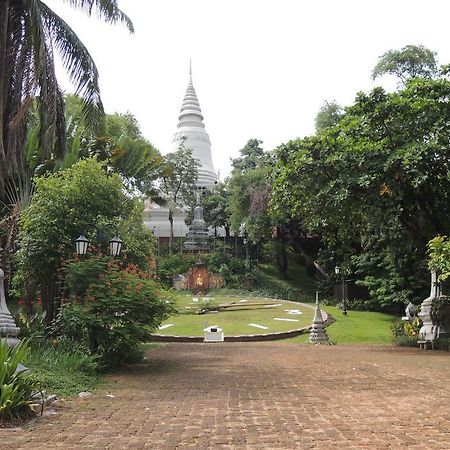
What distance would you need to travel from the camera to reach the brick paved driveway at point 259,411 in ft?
15.7

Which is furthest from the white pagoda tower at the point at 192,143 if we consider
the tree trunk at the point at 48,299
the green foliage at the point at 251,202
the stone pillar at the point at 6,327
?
the stone pillar at the point at 6,327

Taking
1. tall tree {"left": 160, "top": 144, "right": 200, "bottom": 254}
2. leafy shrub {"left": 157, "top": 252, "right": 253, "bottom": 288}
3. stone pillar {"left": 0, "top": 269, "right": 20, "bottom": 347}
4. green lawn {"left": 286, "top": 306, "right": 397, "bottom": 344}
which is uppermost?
tall tree {"left": 160, "top": 144, "right": 200, "bottom": 254}

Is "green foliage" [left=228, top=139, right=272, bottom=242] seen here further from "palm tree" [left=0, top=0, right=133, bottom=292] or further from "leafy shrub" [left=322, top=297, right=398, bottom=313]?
"palm tree" [left=0, top=0, right=133, bottom=292]

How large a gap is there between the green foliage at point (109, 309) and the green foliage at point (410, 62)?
71.3ft

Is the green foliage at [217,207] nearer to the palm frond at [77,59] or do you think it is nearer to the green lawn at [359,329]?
the green lawn at [359,329]

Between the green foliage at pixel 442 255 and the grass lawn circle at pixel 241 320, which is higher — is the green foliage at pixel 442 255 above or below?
above

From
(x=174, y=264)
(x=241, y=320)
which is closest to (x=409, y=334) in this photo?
(x=241, y=320)

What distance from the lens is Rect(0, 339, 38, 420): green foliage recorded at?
5.32 metres

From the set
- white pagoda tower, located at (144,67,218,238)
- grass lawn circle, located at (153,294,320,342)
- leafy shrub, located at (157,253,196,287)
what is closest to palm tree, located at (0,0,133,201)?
grass lawn circle, located at (153,294,320,342)

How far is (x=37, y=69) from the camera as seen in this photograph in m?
11.1

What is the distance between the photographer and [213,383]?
877cm

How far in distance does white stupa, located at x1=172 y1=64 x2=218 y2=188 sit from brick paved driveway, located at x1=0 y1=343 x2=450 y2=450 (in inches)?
1725

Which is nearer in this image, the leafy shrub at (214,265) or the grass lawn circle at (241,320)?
the grass lawn circle at (241,320)

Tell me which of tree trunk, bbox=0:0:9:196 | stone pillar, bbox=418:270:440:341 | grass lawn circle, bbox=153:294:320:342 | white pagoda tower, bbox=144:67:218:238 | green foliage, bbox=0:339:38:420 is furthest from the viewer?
white pagoda tower, bbox=144:67:218:238
